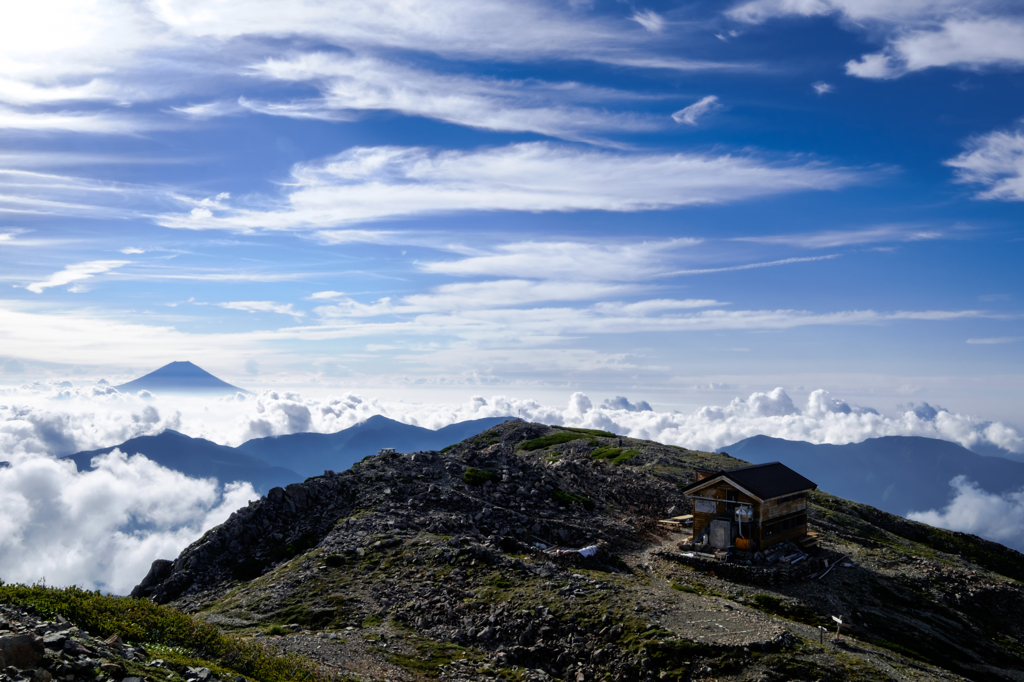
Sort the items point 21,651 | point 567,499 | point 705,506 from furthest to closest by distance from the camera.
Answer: point 567,499
point 705,506
point 21,651

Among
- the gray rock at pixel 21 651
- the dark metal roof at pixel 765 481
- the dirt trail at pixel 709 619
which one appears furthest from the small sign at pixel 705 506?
the gray rock at pixel 21 651

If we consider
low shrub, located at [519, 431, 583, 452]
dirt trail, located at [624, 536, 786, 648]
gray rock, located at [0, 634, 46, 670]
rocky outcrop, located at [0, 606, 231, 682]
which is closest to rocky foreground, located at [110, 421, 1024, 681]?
dirt trail, located at [624, 536, 786, 648]

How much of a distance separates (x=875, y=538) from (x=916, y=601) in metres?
23.5

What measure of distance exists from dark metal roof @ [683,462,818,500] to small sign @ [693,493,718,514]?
4.61 ft

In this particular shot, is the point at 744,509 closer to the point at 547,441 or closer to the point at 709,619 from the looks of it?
the point at 709,619

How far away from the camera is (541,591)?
115ft

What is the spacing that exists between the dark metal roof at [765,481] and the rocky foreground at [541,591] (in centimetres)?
596

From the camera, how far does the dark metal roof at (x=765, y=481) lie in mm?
48750

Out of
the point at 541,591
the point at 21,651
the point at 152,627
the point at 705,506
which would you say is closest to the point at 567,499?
the point at 705,506

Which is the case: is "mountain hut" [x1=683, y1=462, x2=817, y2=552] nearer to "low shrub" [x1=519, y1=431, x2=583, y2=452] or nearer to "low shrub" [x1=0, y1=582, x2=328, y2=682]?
"low shrub" [x1=0, y1=582, x2=328, y2=682]

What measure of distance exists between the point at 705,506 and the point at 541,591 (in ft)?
69.8

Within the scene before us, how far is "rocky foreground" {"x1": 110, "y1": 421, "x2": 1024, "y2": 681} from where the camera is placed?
2917 cm

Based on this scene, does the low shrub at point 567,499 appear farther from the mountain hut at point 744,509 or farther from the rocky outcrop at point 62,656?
the rocky outcrop at point 62,656

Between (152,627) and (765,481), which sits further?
(765,481)
